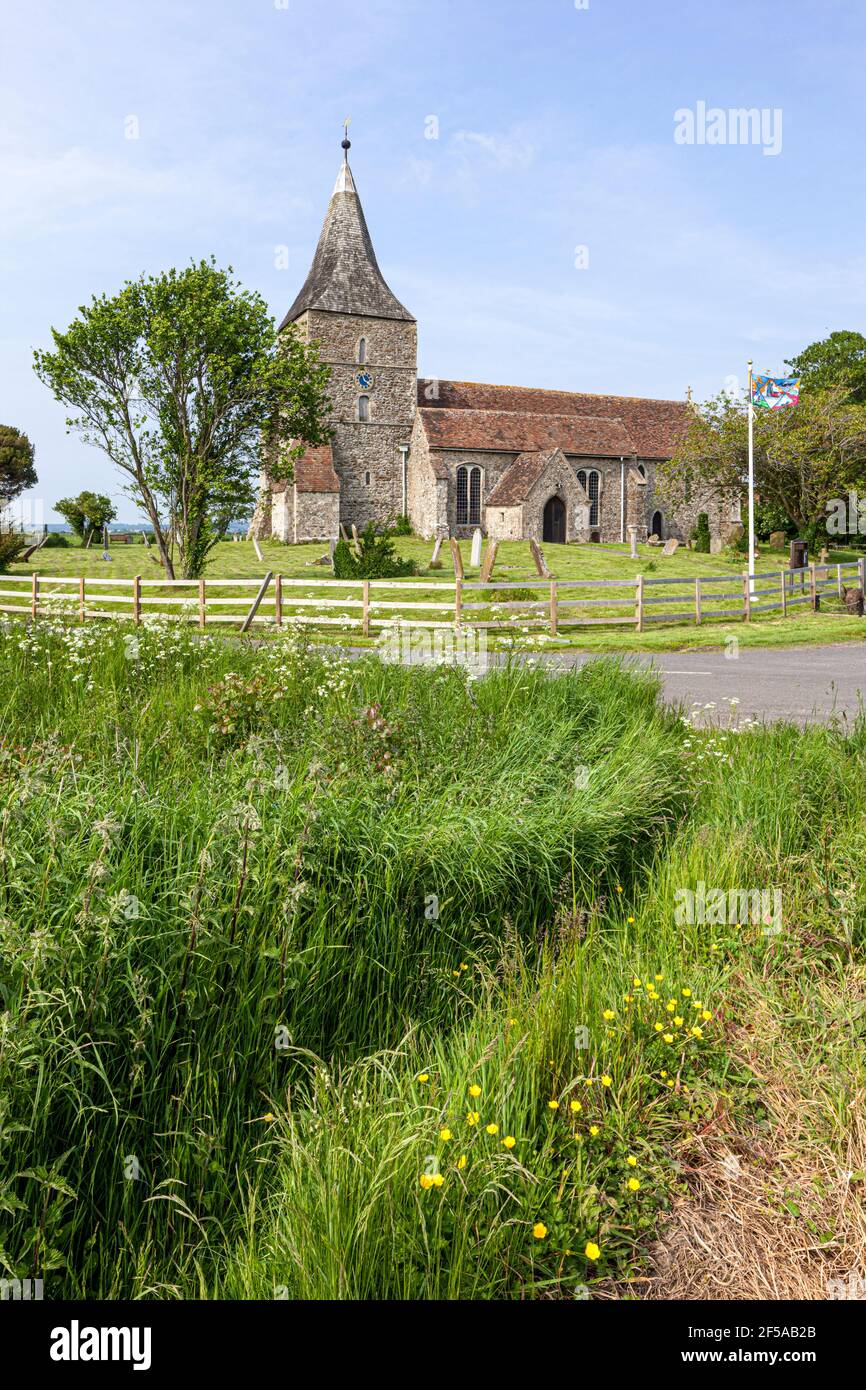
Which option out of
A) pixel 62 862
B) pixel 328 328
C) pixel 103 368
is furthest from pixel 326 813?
pixel 328 328

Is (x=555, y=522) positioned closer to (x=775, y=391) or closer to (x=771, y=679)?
(x=775, y=391)

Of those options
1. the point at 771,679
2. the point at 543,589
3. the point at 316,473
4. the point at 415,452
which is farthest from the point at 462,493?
the point at 771,679

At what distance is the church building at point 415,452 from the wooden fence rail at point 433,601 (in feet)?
82.6

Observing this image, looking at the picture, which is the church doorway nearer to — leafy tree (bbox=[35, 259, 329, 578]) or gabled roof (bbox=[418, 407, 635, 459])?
gabled roof (bbox=[418, 407, 635, 459])

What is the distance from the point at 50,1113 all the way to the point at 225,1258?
0.68 metres

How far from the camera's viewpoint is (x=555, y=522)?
55438mm

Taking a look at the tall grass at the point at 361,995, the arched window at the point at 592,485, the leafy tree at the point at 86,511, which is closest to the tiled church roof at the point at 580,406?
the arched window at the point at 592,485

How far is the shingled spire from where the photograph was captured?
189ft

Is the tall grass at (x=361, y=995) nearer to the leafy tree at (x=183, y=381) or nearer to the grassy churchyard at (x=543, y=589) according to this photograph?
the grassy churchyard at (x=543, y=589)

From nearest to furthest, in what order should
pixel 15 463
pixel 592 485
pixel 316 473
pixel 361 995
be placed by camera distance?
pixel 361 995
pixel 316 473
pixel 592 485
pixel 15 463

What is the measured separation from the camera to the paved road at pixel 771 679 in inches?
404

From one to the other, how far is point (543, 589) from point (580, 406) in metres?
41.4

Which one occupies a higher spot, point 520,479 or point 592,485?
point 592,485
